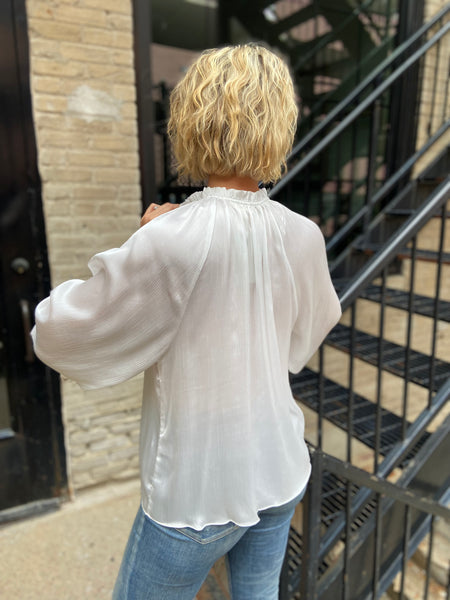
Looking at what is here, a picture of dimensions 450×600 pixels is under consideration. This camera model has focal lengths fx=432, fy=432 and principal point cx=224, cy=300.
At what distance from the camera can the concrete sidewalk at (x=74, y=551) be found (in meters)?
1.97

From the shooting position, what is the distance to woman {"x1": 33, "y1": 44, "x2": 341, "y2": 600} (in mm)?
787

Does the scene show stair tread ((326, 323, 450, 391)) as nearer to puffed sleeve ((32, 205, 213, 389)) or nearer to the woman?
the woman

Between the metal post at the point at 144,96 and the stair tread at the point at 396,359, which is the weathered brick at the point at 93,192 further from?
the stair tread at the point at 396,359

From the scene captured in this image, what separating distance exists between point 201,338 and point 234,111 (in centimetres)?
42

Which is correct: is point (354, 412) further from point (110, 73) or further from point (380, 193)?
point (110, 73)

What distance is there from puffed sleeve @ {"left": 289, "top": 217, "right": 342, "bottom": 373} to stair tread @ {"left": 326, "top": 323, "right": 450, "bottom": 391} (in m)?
1.00

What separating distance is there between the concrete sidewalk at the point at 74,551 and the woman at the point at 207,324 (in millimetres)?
1226

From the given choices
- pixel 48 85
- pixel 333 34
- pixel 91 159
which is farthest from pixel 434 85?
pixel 48 85

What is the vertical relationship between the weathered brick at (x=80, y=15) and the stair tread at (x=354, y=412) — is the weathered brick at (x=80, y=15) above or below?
above

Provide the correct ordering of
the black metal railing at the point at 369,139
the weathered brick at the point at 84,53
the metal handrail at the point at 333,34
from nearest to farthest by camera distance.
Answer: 1. the weathered brick at the point at 84,53
2. the black metal railing at the point at 369,139
3. the metal handrail at the point at 333,34

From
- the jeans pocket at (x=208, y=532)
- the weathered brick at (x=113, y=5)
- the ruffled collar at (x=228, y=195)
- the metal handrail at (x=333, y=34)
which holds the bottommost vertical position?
the jeans pocket at (x=208, y=532)

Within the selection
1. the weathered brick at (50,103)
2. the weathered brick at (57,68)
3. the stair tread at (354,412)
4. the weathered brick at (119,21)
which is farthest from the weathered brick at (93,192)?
the stair tread at (354,412)

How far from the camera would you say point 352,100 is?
2926mm

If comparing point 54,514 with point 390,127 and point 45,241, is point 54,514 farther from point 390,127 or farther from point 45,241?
point 390,127
